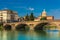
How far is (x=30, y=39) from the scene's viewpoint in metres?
17.8

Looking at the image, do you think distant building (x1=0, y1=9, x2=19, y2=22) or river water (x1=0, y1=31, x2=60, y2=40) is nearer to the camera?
river water (x1=0, y1=31, x2=60, y2=40)

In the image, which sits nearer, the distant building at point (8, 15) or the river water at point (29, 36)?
the river water at point (29, 36)

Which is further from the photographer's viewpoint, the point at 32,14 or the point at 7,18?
the point at 7,18

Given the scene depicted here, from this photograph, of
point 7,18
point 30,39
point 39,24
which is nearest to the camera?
point 30,39

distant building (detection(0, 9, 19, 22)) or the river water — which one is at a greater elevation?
distant building (detection(0, 9, 19, 22))

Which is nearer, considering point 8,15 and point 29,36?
point 29,36

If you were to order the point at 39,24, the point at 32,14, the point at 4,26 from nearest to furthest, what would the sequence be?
1. the point at 39,24
2. the point at 4,26
3. the point at 32,14

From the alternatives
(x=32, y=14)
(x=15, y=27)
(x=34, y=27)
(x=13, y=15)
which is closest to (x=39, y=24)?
(x=34, y=27)

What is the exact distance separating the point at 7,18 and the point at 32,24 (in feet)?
47.8

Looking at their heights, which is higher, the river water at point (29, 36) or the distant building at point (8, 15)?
the distant building at point (8, 15)

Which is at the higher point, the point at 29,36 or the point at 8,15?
the point at 8,15

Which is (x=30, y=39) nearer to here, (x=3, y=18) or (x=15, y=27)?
(x=15, y=27)

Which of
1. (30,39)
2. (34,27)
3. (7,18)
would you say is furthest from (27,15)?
(30,39)

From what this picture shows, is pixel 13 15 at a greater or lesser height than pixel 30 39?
greater
